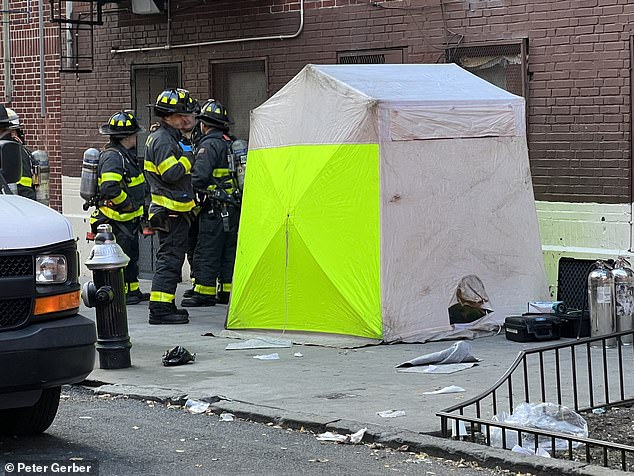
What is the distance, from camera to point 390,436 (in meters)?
7.02

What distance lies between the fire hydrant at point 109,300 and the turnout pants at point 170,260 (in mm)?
2388

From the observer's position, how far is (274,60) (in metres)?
14.7

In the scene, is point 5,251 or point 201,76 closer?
point 5,251

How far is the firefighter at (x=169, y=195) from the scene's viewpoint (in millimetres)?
11812

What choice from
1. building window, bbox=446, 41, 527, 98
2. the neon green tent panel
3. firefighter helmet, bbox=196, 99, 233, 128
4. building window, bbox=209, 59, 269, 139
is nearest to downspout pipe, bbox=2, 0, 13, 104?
building window, bbox=209, 59, 269, 139

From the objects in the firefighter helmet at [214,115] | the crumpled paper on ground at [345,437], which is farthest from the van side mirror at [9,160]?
the firefighter helmet at [214,115]

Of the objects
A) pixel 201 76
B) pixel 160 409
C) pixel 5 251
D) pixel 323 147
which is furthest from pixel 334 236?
pixel 201 76

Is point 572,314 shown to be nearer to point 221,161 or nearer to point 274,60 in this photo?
point 221,161

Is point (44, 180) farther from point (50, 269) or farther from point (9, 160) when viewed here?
point (50, 269)

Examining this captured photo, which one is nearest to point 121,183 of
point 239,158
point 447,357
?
point 239,158

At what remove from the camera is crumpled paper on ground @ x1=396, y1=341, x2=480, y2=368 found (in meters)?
9.34

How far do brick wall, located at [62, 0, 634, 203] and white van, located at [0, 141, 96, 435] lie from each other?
642 centimetres

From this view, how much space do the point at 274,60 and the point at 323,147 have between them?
14.1 ft

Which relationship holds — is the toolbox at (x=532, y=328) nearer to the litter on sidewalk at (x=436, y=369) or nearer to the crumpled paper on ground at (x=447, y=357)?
the crumpled paper on ground at (x=447, y=357)
